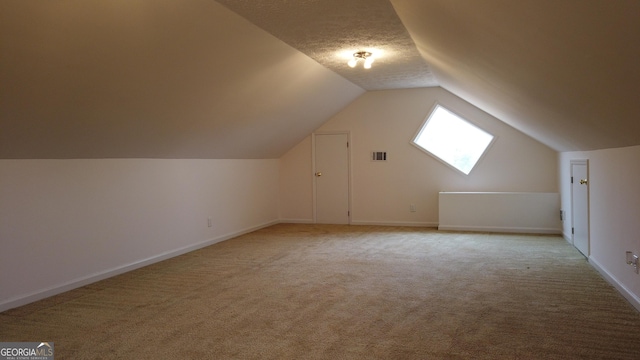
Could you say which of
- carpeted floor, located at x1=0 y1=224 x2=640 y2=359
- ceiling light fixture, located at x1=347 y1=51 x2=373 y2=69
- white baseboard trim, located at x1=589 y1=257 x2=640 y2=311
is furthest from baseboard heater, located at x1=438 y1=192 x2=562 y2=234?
ceiling light fixture, located at x1=347 y1=51 x2=373 y2=69

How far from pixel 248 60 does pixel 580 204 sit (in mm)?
4132

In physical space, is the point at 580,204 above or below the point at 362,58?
below

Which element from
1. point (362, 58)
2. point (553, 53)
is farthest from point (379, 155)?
point (553, 53)

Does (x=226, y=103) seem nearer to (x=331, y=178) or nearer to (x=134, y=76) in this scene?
(x=134, y=76)

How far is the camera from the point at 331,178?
8.48 m

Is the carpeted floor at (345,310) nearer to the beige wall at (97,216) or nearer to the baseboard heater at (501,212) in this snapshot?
the beige wall at (97,216)

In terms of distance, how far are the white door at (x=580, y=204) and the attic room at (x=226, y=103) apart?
13cm

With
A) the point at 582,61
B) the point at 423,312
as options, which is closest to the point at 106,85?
the point at 423,312

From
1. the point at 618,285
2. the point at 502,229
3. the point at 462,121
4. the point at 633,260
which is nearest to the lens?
the point at 633,260

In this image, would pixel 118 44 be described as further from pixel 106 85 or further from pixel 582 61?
pixel 582 61

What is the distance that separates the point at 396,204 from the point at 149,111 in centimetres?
493

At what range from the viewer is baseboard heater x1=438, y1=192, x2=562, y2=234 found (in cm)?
700

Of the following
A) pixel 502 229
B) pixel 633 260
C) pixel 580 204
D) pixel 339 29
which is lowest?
pixel 502 229

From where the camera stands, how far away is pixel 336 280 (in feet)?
14.5
